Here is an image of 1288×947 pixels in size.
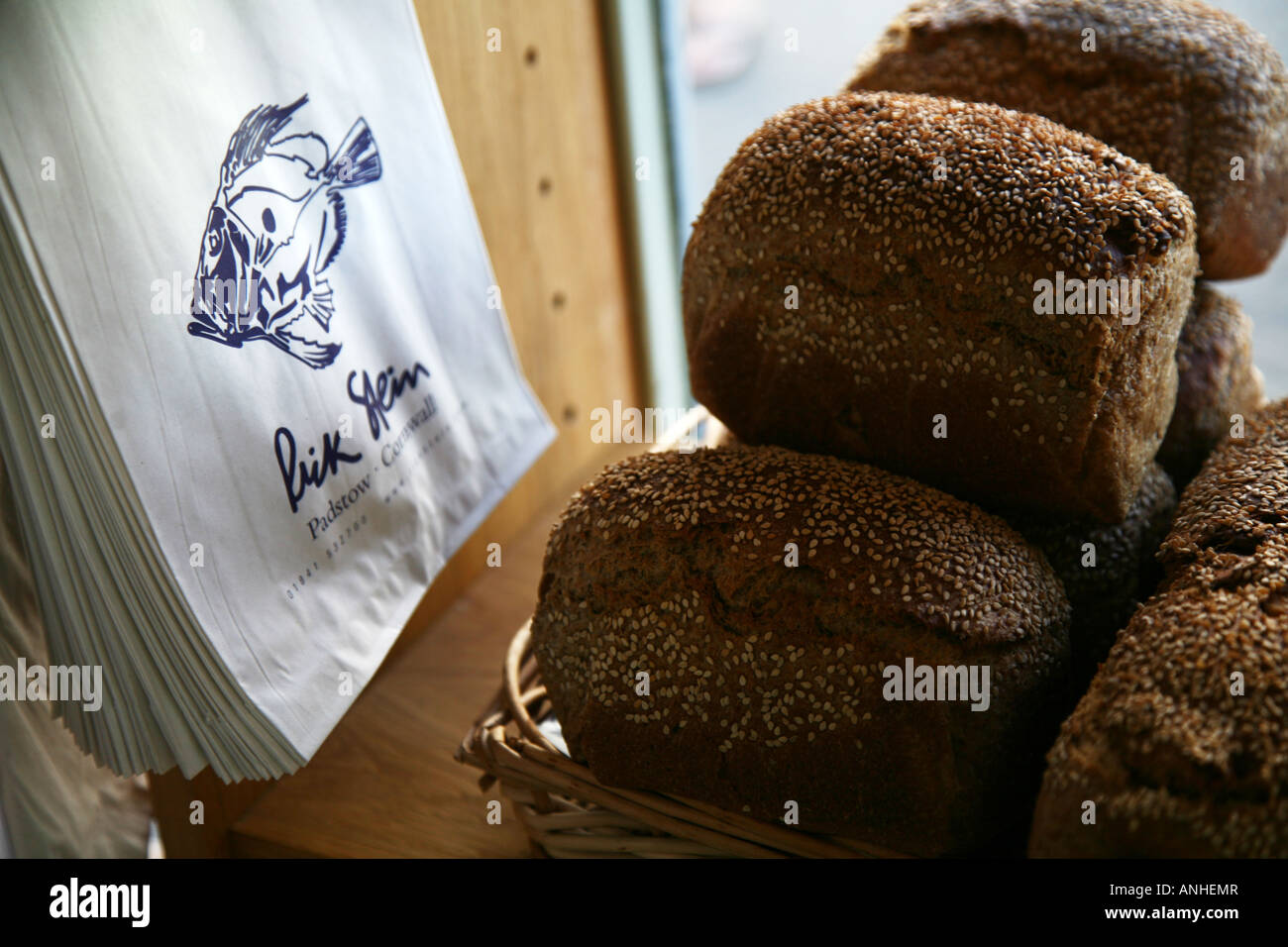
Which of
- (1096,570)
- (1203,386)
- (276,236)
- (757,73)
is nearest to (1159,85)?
(1203,386)

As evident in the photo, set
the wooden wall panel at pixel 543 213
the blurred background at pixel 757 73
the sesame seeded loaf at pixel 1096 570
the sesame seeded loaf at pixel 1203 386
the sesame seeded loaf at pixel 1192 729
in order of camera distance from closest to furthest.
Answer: the sesame seeded loaf at pixel 1192 729
the sesame seeded loaf at pixel 1096 570
the sesame seeded loaf at pixel 1203 386
the wooden wall panel at pixel 543 213
the blurred background at pixel 757 73

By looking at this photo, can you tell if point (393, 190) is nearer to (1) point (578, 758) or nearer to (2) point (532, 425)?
(2) point (532, 425)

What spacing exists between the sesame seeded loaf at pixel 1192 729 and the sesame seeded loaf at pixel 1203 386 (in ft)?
0.80

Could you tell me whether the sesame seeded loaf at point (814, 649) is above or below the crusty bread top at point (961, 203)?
below

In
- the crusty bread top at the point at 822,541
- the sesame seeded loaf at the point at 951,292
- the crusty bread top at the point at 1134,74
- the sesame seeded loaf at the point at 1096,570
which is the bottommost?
the sesame seeded loaf at the point at 1096,570

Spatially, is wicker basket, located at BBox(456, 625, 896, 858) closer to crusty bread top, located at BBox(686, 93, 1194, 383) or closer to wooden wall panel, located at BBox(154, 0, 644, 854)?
wooden wall panel, located at BBox(154, 0, 644, 854)

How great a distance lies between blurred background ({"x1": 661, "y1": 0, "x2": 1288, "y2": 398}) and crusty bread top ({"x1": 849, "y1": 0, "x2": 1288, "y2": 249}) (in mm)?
406

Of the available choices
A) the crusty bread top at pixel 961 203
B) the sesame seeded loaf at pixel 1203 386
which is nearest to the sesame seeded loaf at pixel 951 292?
the crusty bread top at pixel 961 203

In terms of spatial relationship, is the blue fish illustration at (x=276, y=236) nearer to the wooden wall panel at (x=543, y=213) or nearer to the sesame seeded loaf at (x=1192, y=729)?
the wooden wall panel at (x=543, y=213)

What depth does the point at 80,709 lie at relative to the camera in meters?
0.85

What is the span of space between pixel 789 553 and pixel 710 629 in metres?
0.08

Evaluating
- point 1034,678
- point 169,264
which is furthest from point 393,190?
point 1034,678

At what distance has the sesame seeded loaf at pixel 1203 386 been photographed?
3.42 ft

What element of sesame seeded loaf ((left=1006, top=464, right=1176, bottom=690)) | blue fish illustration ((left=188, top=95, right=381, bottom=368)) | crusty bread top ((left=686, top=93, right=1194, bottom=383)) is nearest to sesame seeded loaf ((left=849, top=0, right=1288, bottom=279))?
crusty bread top ((left=686, top=93, right=1194, bottom=383))
